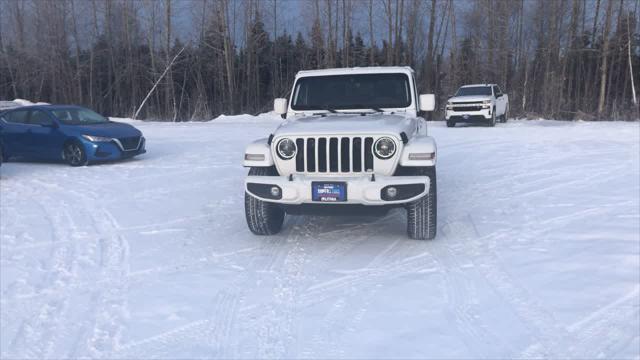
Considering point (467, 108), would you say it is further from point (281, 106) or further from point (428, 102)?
point (281, 106)

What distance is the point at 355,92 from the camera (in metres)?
6.94

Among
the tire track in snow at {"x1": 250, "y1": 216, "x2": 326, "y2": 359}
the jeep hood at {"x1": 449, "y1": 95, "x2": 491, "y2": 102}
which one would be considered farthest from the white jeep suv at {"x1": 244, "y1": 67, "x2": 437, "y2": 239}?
the jeep hood at {"x1": 449, "y1": 95, "x2": 491, "y2": 102}

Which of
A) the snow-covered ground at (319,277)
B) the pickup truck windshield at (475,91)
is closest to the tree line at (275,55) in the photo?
the pickup truck windshield at (475,91)

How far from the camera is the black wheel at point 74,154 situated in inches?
459

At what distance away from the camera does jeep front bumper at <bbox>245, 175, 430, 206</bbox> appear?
5.16 metres

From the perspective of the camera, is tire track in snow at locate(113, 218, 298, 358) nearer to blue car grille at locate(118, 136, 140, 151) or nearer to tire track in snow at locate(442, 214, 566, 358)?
tire track in snow at locate(442, 214, 566, 358)

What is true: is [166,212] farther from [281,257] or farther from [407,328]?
[407,328]

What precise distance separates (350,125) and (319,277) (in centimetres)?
164

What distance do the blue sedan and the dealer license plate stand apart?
795 cm

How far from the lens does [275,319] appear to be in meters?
4.03

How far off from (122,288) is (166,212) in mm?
2919

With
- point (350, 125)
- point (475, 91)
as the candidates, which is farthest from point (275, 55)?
point (350, 125)

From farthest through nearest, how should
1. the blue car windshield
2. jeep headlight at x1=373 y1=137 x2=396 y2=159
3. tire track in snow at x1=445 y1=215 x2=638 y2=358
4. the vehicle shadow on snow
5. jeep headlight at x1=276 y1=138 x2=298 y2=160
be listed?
the blue car windshield < the vehicle shadow on snow < jeep headlight at x1=276 y1=138 x2=298 y2=160 < jeep headlight at x1=373 y1=137 x2=396 y2=159 < tire track in snow at x1=445 y1=215 x2=638 y2=358

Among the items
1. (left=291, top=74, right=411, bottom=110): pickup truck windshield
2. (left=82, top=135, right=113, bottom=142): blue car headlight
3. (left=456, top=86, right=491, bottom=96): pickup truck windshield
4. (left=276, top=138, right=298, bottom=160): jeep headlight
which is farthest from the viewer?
(left=456, top=86, right=491, bottom=96): pickup truck windshield
